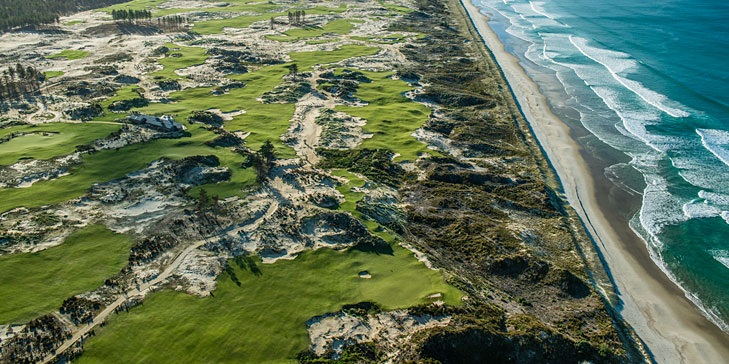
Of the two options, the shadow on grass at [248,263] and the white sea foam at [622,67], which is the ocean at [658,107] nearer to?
the white sea foam at [622,67]

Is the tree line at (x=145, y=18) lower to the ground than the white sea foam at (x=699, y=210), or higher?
higher

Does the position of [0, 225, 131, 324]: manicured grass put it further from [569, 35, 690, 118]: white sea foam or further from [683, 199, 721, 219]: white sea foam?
[569, 35, 690, 118]: white sea foam

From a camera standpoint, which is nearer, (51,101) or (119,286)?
(119,286)

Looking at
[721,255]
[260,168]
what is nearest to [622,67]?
[721,255]

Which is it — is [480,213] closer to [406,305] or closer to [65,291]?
[406,305]

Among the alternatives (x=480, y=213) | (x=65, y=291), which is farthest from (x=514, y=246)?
(x=65, y=291)

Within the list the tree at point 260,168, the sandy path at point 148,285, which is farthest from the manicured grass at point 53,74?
the sandy path at point 148,285
